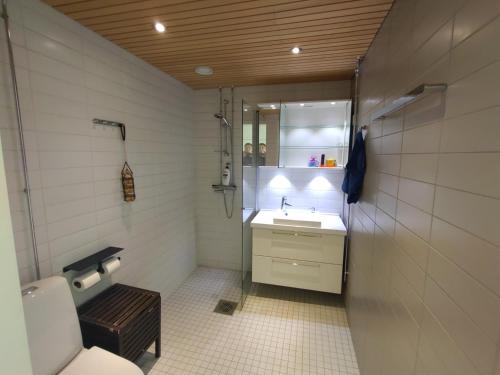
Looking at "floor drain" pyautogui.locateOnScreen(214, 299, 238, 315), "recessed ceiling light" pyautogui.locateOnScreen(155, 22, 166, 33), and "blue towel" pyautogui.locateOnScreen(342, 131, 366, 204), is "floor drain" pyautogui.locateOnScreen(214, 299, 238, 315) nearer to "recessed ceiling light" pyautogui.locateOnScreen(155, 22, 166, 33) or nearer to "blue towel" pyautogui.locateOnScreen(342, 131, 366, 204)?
"blue towel" pyautogui.locateOnScreen(342, 131, 366, 204)

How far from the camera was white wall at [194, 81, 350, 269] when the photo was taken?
9.39 feet

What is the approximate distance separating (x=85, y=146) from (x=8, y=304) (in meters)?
1.37

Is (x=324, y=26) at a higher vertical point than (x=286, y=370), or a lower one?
higher

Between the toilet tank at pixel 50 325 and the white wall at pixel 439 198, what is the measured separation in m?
1.78

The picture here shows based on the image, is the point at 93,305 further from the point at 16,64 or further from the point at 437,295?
the point at 437,295

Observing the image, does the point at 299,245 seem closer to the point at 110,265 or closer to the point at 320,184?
the point at 320,184

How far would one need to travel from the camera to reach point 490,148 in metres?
0.61

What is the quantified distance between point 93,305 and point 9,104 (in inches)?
53.9

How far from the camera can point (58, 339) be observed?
4.21ft

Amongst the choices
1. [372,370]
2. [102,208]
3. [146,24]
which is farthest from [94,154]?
[372,370]

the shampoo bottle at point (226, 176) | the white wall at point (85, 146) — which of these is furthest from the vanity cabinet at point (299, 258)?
the white wall at point (85, 146)

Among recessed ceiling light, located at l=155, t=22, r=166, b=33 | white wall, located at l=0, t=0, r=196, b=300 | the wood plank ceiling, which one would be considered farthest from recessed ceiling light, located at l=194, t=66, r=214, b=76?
recessed ceiling light, located at l=155, t=22, r=166, b=33

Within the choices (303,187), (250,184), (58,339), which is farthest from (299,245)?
(58,339)

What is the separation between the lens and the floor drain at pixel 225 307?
2.48 m
